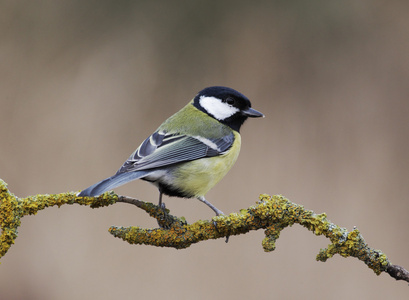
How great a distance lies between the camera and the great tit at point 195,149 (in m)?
1.26

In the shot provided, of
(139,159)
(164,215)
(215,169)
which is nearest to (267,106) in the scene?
(215,169)

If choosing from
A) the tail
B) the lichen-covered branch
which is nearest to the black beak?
the tail

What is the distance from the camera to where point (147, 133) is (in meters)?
2.03

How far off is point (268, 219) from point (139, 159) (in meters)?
0.47

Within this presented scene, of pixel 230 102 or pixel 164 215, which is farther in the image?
pixel 230 102

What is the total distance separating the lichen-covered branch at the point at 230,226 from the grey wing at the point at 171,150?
24 centimetres

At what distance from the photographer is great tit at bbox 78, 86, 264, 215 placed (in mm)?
1264

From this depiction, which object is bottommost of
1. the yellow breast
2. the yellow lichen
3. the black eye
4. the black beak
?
the yellow lichen

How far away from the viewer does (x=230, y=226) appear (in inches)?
36.3

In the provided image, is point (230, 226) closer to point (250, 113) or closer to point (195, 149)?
point (195, 149)

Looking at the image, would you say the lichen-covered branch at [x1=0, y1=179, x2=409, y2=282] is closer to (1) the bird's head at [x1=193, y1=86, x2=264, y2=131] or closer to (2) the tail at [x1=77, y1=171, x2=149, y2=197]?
(2) the tail at [x1=77, y1=171, x2=149, y2=197]

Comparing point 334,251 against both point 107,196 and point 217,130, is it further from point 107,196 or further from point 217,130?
point 217,130

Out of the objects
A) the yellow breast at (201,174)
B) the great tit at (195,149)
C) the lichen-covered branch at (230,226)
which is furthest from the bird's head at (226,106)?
the lichen-covered branch at (230,226)

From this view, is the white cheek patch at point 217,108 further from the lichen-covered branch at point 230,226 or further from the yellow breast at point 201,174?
the lichen-covered branch at point 230,226
